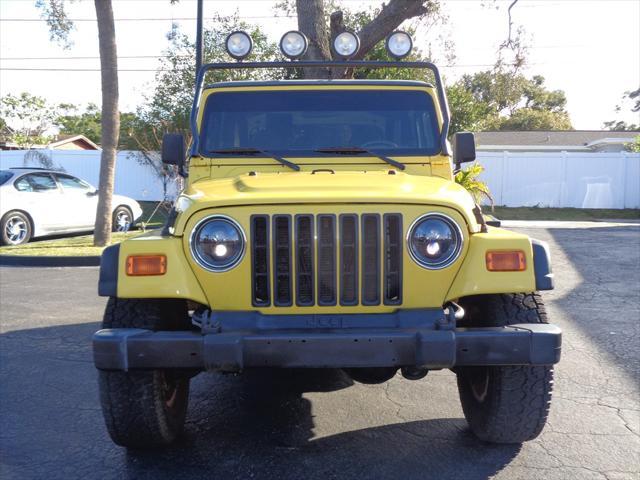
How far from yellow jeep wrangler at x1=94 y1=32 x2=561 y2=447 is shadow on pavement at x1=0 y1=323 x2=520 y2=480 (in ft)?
0.56

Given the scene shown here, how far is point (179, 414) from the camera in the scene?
385cm

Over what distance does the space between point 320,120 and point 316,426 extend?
1.99m

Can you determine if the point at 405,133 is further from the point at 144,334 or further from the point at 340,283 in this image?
the point at 144,334

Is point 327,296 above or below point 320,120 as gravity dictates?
below

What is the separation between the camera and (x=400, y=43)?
4910 mm

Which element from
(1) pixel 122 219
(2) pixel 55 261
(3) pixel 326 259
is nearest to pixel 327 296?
(3) pixel 326 259

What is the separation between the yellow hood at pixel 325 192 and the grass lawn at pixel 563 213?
56.7ft

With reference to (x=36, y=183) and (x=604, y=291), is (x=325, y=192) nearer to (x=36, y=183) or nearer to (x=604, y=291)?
(x=604, y=291)

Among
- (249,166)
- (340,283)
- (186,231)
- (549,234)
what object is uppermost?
(249,166)

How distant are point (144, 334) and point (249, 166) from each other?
1.60 m

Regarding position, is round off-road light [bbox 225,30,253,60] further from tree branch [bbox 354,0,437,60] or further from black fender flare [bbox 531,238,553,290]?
tree branch [bbox 354,0,437,60]

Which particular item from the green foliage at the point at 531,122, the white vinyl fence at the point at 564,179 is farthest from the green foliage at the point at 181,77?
the green foliage at the point at 531,122

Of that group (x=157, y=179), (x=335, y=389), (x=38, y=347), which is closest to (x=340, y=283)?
(x=335, y=389)

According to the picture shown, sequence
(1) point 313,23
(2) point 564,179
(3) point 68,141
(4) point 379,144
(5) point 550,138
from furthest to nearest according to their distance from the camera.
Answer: (3) point 68,141, (5) point 550,138, (2) point 564,179, (1) point 313,23, (4) point 379,144
